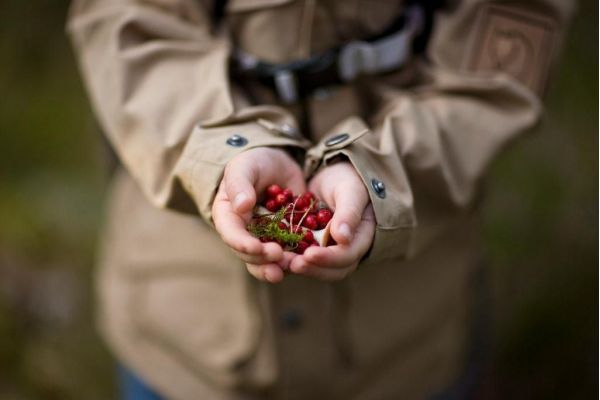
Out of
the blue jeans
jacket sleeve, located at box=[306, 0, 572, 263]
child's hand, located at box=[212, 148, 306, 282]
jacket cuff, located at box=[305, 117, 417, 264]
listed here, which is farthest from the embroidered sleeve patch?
the blue jeans

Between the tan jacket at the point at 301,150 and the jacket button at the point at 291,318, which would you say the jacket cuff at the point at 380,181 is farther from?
the jacket button at the point at 291,318

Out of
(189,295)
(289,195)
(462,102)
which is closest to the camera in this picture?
(289,195)

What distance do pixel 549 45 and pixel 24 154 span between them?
1.44 m

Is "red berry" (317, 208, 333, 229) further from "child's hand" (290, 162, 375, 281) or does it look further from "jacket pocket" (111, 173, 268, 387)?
"jacket pocket" (111, 173, 268, 387)

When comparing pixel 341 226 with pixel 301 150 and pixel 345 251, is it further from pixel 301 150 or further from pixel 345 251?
pixel 301 150

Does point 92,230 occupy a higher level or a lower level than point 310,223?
lower

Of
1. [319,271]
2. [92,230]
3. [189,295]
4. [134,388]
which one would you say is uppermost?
[319,271]

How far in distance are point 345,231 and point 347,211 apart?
32mm

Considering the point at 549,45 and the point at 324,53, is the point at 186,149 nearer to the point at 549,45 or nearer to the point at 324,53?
the point at 324,53

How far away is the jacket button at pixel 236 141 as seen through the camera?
0.84 m

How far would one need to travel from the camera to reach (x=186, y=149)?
87 cm

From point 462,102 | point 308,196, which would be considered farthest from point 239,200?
point 462,102

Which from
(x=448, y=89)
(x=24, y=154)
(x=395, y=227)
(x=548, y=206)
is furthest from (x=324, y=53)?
(x=24, y=154)

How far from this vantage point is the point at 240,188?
0.74m
